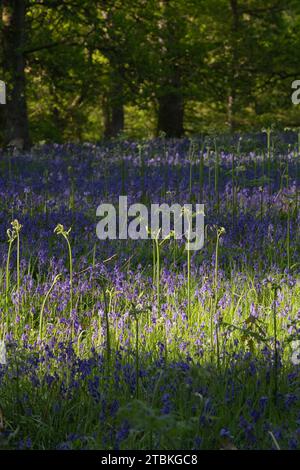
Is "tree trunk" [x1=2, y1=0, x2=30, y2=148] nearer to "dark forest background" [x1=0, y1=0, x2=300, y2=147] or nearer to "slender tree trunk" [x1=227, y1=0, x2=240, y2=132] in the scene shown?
"dark forest background" [x1=0, y1=0, x2=300, y2=147]

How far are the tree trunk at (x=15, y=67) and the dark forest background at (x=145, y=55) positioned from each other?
2 centimetres

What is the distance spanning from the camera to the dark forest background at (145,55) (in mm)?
13633

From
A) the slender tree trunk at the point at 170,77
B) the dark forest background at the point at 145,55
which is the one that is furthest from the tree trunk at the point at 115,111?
the slender tree trunk at the point at 170,77

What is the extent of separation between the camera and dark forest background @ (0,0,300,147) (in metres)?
13.6

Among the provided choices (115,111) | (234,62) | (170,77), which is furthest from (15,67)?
(115,111)

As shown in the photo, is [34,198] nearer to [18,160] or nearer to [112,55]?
[18,160]

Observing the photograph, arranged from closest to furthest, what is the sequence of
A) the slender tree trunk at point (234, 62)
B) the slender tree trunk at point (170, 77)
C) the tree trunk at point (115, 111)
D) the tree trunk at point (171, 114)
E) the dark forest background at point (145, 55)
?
1. the dark forest background at point (145, 55)
2. the tree trunk at point (115, 111)
3. the slender tree trunk at point (170, 77)
4. the slender tree trunk at point (234, 62)
5. the tree trunk at point (171, 114)

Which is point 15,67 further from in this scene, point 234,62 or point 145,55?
point 234,62

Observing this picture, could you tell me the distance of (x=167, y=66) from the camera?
1423 centimetres

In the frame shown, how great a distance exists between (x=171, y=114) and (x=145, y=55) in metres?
2.96

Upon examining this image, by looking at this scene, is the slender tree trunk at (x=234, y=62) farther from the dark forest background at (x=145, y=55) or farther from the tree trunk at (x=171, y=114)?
the tree trunk at (x=171, y=114)

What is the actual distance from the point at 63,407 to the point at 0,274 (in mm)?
2065

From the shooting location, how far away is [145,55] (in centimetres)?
1370

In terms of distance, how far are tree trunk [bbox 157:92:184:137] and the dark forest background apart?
0.07 ft
